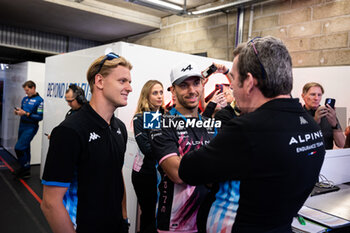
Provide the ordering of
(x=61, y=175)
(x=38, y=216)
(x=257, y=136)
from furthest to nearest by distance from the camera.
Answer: (x=38, y=216)
(x=61, y=175)
(x=257, y=136)

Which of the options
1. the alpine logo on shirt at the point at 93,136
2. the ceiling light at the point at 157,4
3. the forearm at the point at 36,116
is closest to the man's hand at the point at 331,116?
the alpine logo on shirt at the point at 93,136

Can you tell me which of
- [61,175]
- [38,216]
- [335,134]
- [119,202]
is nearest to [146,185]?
[119,202]

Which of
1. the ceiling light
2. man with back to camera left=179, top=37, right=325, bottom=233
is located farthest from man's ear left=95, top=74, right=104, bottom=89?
the ceiling light

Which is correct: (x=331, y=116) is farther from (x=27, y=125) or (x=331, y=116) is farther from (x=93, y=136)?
(x=27, y=125)

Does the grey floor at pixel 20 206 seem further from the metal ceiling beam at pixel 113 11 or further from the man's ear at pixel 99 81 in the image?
the metal ceiling beam at pixel 113 11

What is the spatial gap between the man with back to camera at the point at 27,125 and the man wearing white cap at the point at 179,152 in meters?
4.15

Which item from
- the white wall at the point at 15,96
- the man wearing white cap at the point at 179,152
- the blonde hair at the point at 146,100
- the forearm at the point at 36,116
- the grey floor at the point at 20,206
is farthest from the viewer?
the white wall at the point at 15,96

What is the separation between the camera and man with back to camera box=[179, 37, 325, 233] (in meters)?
0.86

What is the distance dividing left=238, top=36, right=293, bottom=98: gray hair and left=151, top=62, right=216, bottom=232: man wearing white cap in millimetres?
518

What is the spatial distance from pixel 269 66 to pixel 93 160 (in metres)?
0.90

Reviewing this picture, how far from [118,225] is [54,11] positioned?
560cm

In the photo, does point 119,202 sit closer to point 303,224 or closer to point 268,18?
point 303,224

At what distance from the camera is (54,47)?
7.72 metres

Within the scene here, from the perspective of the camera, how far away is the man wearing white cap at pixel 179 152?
129 centimetres
